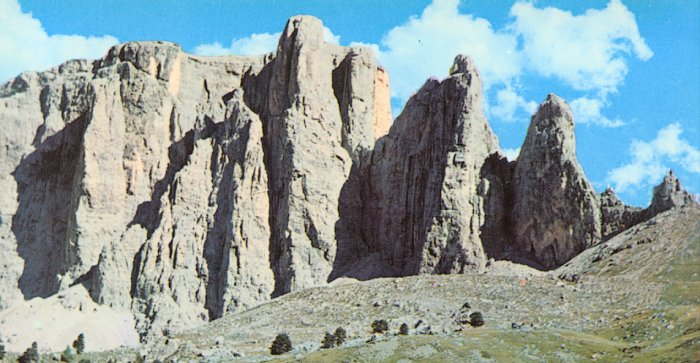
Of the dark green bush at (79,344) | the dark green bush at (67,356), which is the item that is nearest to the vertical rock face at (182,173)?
the dark green bush at (79,344)

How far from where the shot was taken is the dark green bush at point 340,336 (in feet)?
280

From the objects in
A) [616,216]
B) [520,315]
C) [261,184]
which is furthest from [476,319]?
[261,184]

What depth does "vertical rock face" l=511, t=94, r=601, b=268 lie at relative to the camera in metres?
104

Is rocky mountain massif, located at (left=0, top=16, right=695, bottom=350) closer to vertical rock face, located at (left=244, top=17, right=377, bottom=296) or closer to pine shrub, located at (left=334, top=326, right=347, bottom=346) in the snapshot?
vertical rock face, located at (left=244, top=17, right=377, bottom=296)

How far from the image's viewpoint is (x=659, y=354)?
70.2 metres

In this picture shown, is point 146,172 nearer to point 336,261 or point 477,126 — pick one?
point 336,261

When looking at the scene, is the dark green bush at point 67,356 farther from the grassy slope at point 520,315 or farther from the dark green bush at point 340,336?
the dark green bush at point 340,336

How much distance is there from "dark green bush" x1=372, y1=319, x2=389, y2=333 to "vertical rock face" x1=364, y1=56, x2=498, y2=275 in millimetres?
18694

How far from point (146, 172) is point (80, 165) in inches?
311

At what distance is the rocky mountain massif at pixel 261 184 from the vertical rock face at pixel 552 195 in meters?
0.15

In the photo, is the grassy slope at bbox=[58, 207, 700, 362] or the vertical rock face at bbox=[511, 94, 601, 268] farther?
the vertical rock face at bbox=[511, 94, 601, 268]

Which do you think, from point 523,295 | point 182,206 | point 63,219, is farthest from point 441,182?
point 63,219

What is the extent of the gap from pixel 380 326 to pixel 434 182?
27.0m

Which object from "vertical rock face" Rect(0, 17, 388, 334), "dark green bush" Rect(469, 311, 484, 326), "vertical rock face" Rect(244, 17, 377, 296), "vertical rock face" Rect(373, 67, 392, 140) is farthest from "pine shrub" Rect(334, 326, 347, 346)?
"vertical rock face" Rect(373, 67, 392, 140)
